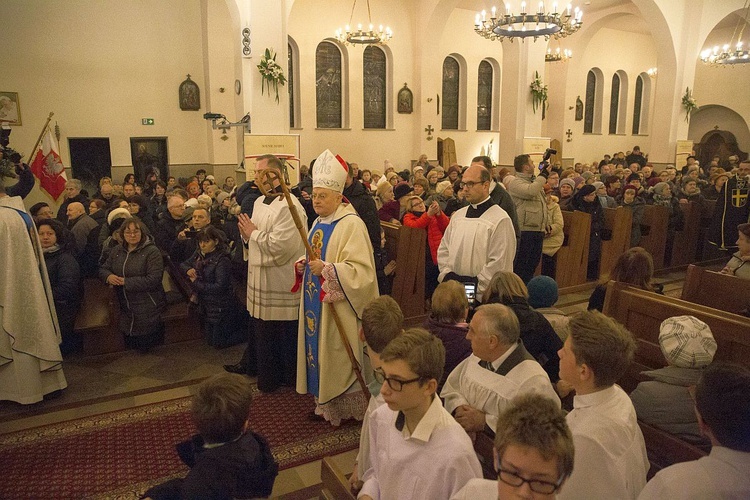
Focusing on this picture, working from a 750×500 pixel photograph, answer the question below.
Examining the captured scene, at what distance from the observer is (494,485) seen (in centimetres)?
173

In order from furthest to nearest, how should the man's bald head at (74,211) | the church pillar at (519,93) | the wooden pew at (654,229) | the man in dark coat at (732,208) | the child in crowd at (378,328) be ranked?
the church pillar at (519,93) → the wooden pew at (654,229) → the man in dark coat at (732,208) → the man's bald head at (74,211) → the child in crowd at (378,328)

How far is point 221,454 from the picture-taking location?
212 cm

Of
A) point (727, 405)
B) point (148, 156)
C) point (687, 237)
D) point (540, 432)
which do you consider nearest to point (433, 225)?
point (727, 405)

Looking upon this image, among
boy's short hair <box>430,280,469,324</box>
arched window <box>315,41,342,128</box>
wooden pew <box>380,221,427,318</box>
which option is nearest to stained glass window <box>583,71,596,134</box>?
arched window <box>315,41,342,128</box>

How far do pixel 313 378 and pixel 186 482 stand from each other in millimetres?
2292

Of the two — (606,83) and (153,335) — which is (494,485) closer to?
(153,335)

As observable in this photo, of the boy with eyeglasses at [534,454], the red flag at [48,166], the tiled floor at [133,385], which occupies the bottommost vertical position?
the tiled floor at [133,385]

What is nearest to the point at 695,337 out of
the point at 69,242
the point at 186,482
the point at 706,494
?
the point at 706,494

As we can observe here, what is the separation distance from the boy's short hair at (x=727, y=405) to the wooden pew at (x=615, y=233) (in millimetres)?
6779

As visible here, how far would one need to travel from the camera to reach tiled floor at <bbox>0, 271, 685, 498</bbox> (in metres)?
3.87

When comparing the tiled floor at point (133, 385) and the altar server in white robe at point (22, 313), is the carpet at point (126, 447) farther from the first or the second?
the altar server in white robe at point (22, 313)

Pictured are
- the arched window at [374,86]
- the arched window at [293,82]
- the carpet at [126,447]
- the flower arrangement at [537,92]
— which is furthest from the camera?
the arched window at [374,86]

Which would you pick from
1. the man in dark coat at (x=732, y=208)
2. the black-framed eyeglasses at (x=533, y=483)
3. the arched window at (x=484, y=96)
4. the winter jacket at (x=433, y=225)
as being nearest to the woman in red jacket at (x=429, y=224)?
the winter jacket at (x=433, y=225)

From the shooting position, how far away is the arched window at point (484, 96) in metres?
19.6
